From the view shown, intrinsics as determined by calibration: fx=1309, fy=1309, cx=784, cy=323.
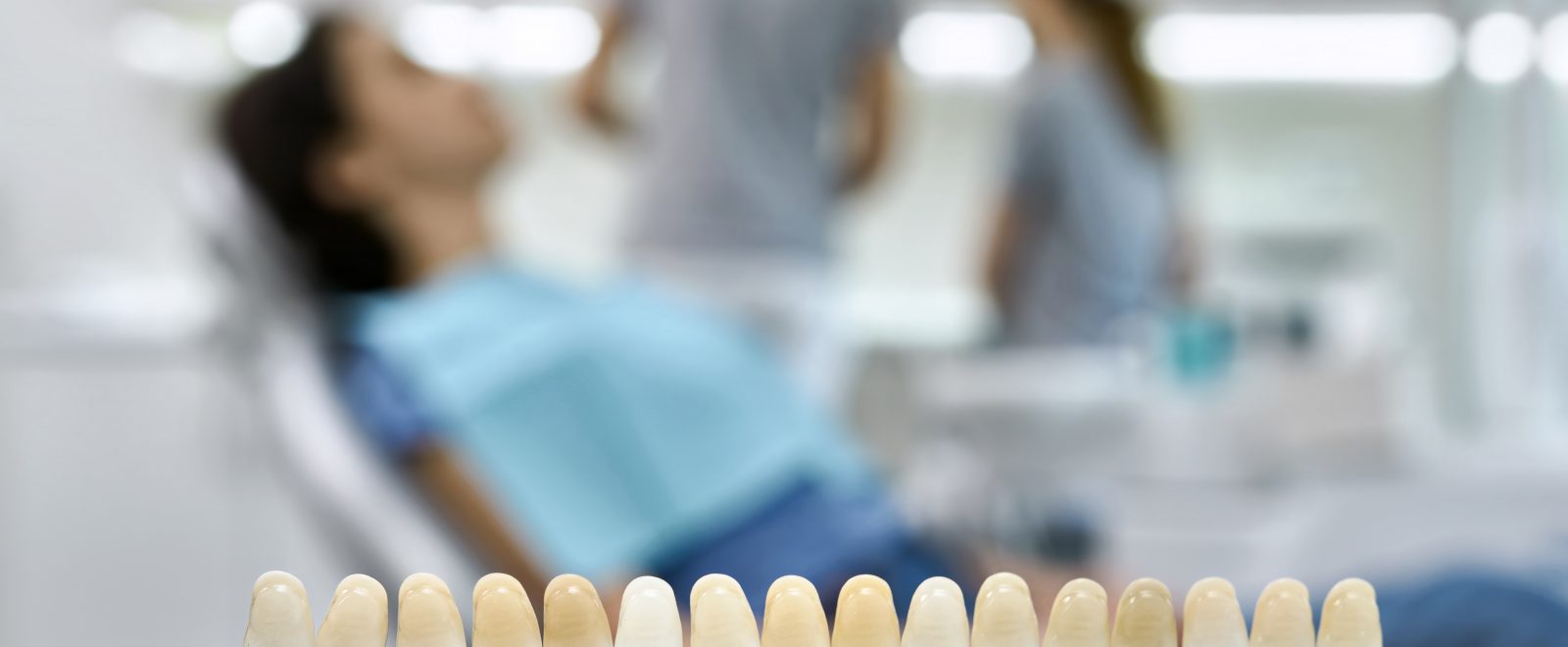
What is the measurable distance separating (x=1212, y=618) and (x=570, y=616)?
0.07m

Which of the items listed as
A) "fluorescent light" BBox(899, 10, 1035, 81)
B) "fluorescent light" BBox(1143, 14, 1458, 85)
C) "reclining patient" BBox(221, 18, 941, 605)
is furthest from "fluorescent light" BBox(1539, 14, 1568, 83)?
"reclining patient" BBox(221, 18, 941, 605)

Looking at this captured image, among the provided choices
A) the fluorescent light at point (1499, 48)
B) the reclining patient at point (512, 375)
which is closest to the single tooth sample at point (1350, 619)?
the reclining patient at point (512, 375)

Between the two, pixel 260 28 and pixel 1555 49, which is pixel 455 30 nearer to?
pixel 260 28

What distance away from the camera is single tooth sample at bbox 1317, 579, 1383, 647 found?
5.8 inches

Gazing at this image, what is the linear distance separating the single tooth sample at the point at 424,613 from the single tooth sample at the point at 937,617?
1.1 inches

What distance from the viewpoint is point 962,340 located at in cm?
222

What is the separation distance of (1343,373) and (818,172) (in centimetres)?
51

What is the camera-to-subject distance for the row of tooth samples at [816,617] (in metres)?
0.15

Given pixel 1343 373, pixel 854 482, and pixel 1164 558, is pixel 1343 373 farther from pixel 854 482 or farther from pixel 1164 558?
pixel 854 482

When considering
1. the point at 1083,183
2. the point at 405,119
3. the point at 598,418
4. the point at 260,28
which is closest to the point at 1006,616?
the point at 598,418

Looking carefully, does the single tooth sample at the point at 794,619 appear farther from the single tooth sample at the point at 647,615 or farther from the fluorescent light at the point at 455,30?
the fluorescent light at the point at 455,30

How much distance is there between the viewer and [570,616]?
148mm

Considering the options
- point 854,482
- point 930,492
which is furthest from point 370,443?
point 930,492

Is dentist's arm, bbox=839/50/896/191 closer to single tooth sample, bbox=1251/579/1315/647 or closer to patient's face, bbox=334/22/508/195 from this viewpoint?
patient's face, bbox=334/22/508/195
